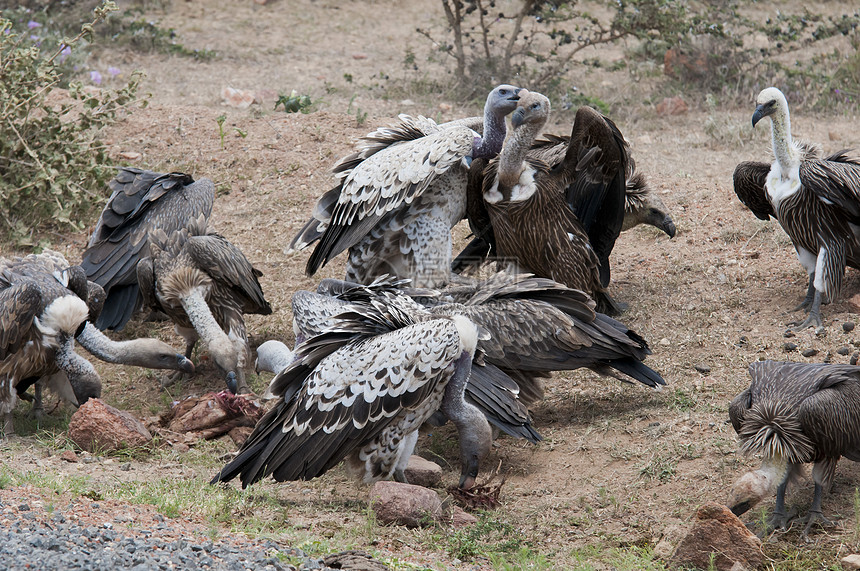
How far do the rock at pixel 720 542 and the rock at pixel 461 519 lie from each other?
0.94 metres

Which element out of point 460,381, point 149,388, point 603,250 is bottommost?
point 149,388

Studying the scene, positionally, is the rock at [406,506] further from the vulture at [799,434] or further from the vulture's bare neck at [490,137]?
the vulture's bare neck at [490,137]

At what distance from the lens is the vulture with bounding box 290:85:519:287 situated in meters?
5.86

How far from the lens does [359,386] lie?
14.9ft

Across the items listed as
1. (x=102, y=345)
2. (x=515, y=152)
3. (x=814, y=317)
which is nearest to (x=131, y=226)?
(x=102, y=345)

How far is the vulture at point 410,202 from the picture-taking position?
5859 millimetres

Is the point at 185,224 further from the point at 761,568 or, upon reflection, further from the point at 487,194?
the point at 761,568

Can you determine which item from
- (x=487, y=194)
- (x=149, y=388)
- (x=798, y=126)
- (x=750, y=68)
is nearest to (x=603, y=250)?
(x=487, y=194)

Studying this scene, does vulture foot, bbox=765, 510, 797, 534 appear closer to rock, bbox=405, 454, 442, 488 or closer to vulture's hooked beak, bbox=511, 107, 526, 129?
rock, bbox=405, 454, 442, 488

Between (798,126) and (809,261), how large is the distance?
406 cm

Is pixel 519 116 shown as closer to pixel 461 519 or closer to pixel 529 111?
pixel 529 111

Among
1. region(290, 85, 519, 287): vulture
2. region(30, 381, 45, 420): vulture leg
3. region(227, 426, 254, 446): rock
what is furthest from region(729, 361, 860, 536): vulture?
region(30, 381, 45, 420): vulture leg

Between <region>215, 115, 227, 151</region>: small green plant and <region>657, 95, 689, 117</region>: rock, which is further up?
<region>215, 115, 227, 151</region>: small green plant

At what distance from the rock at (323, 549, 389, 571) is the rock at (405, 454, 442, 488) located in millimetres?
1256
